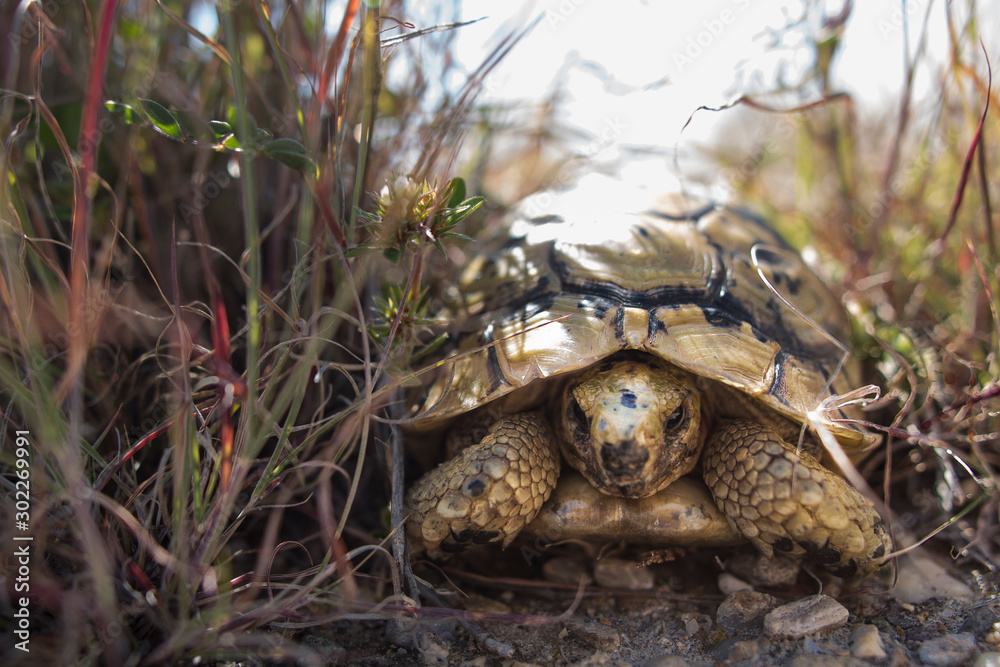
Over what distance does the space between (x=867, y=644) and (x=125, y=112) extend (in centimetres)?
201

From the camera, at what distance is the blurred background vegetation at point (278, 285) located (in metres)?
1.14

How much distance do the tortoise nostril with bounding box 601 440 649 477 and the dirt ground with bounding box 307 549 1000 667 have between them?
1.01 ft

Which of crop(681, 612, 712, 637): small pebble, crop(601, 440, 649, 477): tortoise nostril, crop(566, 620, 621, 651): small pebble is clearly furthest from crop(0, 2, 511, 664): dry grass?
crop(681, 612, 712, 637): small pebble

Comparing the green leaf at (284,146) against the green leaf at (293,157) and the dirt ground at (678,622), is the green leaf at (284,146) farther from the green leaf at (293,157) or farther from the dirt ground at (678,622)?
the dirt ground at (678,622)

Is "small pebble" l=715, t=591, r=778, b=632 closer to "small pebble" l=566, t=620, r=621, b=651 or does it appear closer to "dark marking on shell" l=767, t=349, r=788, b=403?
"small pebble" l=566, t=620, r=621, b=651

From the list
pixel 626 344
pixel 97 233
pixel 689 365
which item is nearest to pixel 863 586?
pixel 689 365

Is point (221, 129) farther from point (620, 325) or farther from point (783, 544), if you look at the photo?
point (783, 544)

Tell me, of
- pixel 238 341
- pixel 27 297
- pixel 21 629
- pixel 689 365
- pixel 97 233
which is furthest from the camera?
pixel 97 233

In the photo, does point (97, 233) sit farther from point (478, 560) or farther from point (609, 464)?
point (609, 464)

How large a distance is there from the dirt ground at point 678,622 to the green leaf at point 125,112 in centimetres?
125

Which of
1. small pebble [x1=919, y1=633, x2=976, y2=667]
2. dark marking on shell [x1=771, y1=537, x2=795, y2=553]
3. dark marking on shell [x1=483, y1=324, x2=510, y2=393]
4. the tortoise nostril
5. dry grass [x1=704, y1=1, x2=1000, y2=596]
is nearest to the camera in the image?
small pebble [x1=919, y1=633, x2=976, y2=667]

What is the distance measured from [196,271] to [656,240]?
1500mm

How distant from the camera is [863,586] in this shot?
1.55 meters

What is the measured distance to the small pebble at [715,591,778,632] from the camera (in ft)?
4.67
